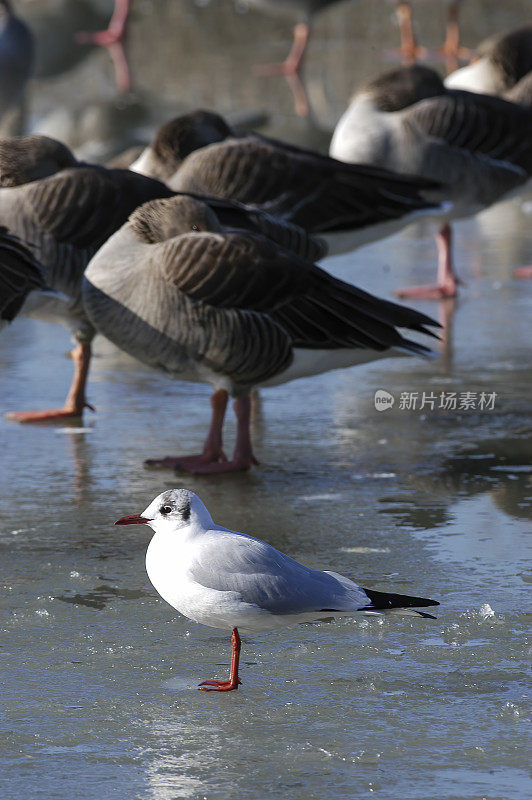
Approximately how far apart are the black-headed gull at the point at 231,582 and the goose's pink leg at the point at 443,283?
625 centimetres

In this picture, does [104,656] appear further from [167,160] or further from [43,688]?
[167,160]

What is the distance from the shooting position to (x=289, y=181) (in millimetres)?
9109

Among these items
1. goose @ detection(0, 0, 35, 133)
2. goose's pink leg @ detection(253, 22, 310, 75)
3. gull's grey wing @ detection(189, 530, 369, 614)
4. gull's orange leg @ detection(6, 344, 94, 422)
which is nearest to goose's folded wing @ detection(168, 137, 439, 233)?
gull's orange leg @ detection(6, 344, 94, 422)

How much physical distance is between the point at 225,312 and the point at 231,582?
2606 mm

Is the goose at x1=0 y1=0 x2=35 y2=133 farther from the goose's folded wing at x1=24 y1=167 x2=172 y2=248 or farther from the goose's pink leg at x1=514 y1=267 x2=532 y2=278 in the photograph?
the goose's folded wing at x1=24 y1=167 x2=172 y2=248

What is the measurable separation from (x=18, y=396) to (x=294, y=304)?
2137 millimetres

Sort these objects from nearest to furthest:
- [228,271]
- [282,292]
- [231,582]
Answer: [231,582] < [228,271] < [282,292]

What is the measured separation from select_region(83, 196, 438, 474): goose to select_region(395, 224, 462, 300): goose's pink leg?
358cm

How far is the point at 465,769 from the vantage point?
3846 mm

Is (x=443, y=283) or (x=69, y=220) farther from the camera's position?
(x=443, y=283)

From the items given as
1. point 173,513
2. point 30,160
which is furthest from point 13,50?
point 173,513

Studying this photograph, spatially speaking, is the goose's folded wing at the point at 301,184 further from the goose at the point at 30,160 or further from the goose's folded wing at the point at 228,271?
the goose's folded wing at the point at 228,271

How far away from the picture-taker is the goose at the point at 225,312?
676cm

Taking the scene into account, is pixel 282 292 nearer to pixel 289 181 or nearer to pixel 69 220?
pixel 69 220
